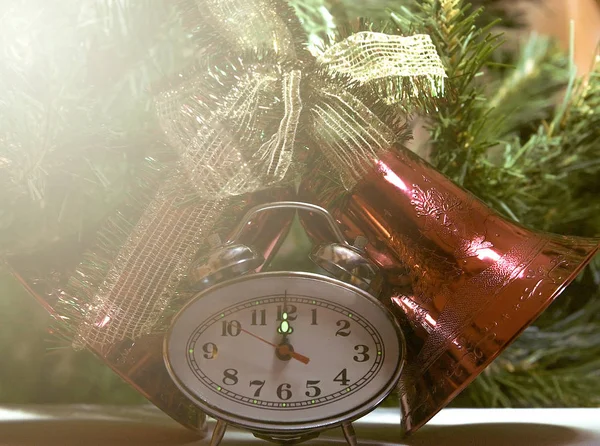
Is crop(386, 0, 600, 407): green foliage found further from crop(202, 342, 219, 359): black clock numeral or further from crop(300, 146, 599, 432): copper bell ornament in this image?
crop(202, 342, 219, 359): black clock numeral

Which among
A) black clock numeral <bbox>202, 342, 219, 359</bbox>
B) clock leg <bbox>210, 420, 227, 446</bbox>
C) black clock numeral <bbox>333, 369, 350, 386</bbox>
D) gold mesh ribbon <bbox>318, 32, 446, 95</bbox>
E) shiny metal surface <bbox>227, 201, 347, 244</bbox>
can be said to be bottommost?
clock leg <bbox>210, 420, 227, 446</bbox>

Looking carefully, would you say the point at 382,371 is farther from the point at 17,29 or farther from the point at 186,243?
the point at 17,29

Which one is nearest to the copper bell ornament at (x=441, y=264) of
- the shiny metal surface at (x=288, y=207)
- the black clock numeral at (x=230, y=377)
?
the shiny metal surface at (x=288, y=207)

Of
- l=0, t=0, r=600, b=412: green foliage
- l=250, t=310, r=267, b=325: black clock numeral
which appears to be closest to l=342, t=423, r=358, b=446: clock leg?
l=250, t=310, r=267, b=325: black clock numeral

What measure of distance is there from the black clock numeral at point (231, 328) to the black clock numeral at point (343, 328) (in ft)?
0.27

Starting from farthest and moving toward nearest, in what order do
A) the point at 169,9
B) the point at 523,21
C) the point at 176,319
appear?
the point at 523,21
the point at 169,9
the point at 176,319

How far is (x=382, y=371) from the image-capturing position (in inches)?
20.0

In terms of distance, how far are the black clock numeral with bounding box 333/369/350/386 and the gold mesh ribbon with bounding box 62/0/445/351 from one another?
0.50 ft

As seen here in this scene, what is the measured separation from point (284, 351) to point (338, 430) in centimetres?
19

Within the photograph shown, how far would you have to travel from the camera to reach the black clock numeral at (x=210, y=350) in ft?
1.69

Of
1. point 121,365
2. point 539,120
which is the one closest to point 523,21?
point 539,120

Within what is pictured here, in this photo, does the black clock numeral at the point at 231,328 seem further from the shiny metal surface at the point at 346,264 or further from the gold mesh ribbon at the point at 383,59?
the gold mesh ribbon at the point at 383,59

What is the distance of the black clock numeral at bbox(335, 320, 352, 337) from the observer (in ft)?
1.70

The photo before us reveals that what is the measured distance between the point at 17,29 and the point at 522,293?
1.56ft
